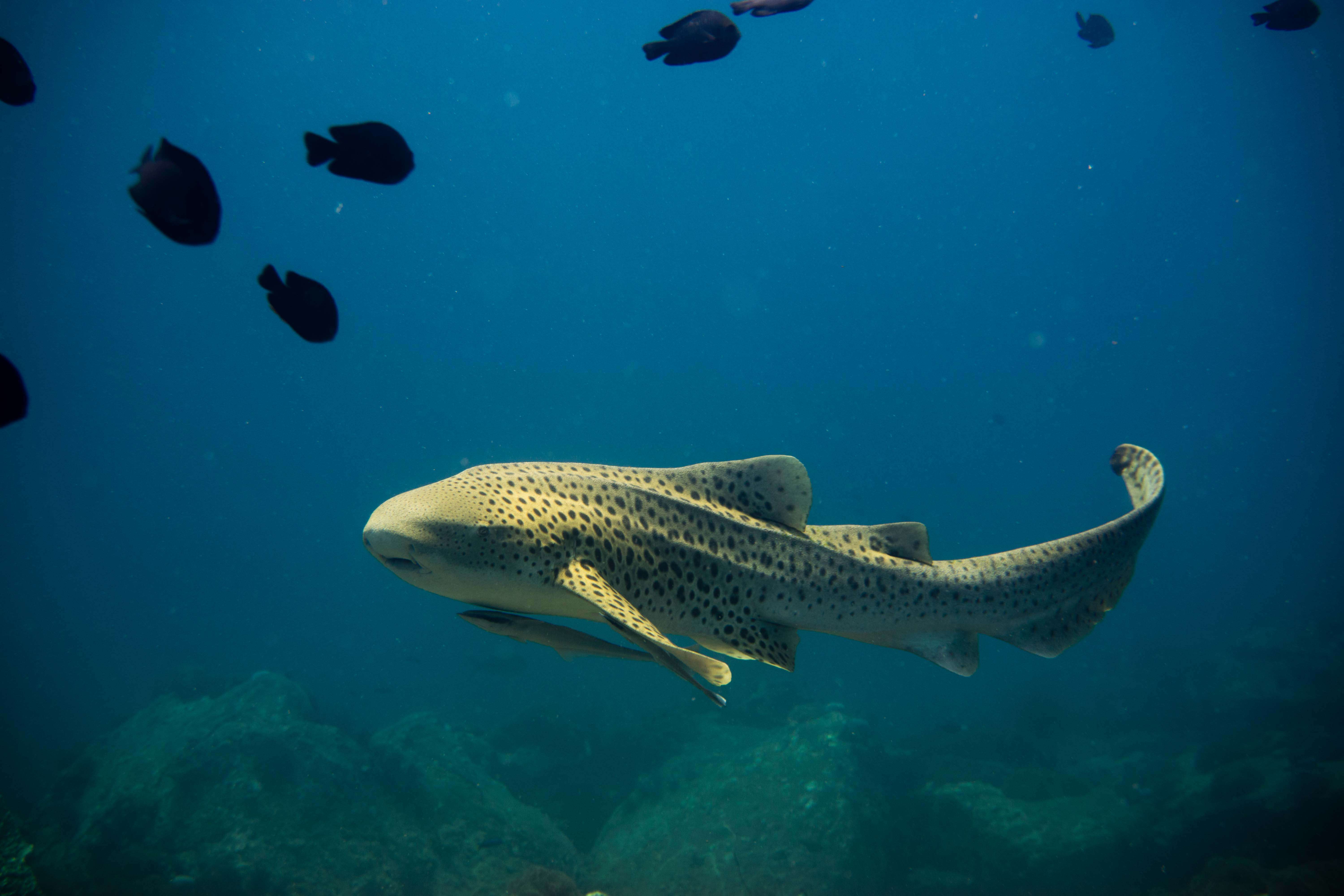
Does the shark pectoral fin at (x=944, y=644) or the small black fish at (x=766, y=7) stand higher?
the small black fish at (x=766, y=7)

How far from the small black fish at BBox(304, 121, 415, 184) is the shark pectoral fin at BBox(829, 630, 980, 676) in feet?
13.3

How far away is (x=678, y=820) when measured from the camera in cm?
1185

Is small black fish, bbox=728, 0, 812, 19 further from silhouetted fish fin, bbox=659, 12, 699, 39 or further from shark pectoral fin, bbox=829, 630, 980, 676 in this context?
shark pectoral fin, bbox=829, 630, 980, 676

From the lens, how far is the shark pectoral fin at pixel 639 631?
2080mm

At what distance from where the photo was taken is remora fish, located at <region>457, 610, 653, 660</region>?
7.98 feet

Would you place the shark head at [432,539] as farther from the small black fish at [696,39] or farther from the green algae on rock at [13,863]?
the green algae on rock at [13,863]

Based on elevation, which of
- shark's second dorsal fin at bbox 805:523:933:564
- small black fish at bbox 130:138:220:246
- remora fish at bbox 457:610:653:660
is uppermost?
small black fish at bbox 130:138:220:246

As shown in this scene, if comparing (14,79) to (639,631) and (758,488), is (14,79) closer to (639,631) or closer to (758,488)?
(639,631)

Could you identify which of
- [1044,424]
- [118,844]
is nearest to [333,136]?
[118,844]

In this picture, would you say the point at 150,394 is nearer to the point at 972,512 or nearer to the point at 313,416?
the point at 313,416

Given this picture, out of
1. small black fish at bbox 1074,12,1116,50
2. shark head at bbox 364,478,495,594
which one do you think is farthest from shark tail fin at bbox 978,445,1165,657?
small black fish at bbox 1074,12,1116,50

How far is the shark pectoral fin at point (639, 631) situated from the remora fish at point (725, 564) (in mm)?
10

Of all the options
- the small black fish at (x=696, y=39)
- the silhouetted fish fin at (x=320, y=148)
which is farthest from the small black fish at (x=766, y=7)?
the silhouetted fish fin at (x=320, y=148)

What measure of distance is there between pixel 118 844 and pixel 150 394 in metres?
105
